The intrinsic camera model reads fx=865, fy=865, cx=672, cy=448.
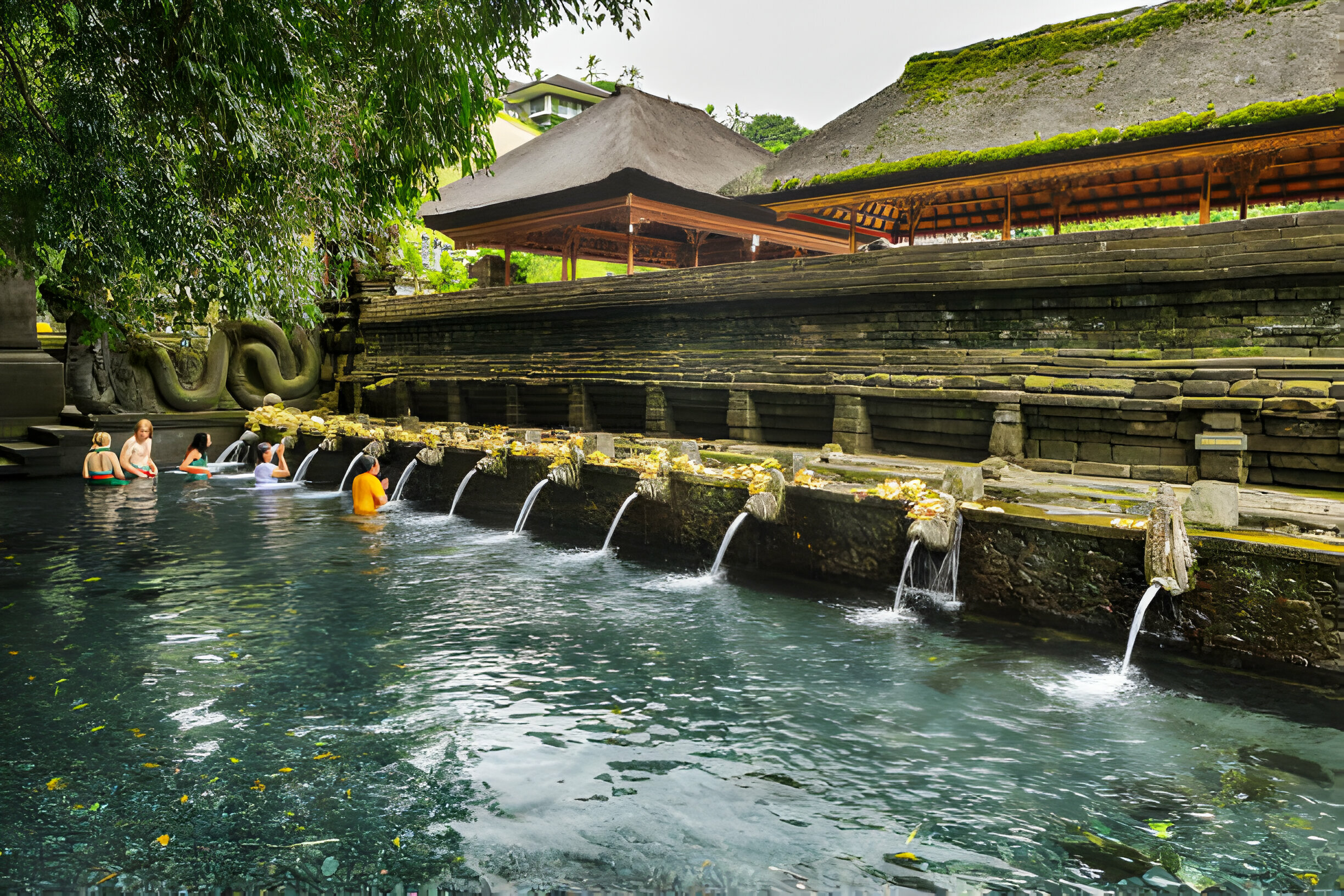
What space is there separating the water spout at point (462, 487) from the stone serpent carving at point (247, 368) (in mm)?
8130

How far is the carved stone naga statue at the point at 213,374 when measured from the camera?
1534cm

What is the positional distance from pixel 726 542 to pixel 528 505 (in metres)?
3.13

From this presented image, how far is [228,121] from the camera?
223 inches

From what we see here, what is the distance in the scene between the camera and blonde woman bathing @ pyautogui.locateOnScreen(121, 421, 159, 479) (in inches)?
545

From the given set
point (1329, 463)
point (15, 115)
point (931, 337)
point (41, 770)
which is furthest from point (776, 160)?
point (41, 770)

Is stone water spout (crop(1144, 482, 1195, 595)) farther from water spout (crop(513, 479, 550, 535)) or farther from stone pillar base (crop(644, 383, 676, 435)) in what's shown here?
stone pillar base (crop(644, 383, 676, 435))

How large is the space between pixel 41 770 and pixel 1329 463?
28.5ft

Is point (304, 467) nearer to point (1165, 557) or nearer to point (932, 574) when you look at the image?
point (932, 574)

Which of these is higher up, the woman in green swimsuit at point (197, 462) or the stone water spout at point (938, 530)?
the stone water spout at point (938, 530)

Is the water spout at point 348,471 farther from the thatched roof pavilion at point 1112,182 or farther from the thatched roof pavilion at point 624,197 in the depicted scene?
the thatched roof pavilion at point 1112,182

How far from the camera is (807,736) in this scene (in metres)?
4.42

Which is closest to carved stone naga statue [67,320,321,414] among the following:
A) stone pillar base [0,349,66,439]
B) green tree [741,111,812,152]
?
stone pillar base [0,349,66,439]

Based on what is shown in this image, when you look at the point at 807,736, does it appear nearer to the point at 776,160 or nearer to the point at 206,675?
the point at 206,675

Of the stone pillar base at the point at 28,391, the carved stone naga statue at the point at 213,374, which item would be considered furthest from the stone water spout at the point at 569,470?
the stone pillar base at the point at 28,391
